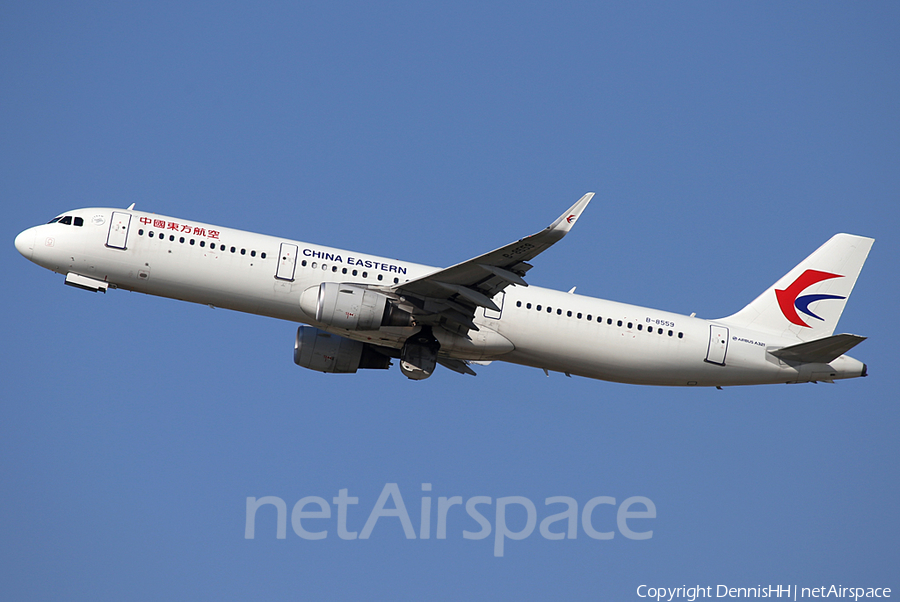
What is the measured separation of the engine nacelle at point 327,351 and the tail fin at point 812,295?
15079 mm

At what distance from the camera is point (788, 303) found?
37.2m

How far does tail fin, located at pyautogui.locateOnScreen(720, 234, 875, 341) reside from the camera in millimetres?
36906

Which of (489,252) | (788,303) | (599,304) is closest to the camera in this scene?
(489,252)

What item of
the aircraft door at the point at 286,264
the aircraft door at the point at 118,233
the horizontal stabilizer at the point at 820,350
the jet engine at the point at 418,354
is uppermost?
the aircraft door at the point at 118,233

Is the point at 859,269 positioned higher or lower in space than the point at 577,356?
higher

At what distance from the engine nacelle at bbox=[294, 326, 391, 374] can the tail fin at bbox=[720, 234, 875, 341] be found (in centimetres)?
1508

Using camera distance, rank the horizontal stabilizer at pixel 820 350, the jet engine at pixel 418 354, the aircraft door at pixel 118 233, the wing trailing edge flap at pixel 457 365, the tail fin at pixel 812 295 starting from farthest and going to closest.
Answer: the tail fin at pixel 812 295
the wing trailing edge flap at pixel 457 365
the jet engine at pixel 418 354
the horizontal stabilizer at pixel 820 350
the aircraft door at pixel 118 233

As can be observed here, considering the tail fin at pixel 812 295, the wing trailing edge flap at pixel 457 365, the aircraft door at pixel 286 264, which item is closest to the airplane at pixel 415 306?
the aircraft door at pixel 286 264

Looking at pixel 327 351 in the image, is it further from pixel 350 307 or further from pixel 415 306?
pixel 415 306

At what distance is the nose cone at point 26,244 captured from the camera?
109 feet

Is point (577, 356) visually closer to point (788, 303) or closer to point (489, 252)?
point (489, 252)

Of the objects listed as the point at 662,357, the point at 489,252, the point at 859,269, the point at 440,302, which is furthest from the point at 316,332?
the point at 859,269

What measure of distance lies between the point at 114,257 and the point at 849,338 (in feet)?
88.3

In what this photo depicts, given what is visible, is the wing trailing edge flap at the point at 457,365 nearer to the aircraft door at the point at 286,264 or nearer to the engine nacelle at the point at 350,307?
the engine nacelle at the point at 350,307
